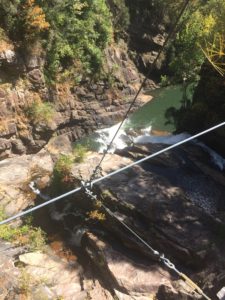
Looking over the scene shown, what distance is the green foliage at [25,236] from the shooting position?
1223 cm

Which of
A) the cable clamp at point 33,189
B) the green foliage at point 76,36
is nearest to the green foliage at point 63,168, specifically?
the cable clamp at point 33,189

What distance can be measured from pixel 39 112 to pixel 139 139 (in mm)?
6273

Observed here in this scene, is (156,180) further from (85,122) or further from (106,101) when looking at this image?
(106,101)

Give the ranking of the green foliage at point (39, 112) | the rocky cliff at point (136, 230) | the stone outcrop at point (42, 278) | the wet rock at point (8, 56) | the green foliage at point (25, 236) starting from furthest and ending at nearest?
1. the green foliage at point (39, 112)
2. the wet rock at point (8, 56)
3. the green foliage at point (25, 236)
4. the rocky cliff at point (136, 230)
5. the stone outcrop at point (42, 278)

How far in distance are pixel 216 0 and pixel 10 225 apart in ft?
89.3

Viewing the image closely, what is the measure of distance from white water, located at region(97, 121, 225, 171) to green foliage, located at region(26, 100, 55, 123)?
423 cm

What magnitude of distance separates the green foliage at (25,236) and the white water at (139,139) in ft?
24.8

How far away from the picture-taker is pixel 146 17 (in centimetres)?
3384

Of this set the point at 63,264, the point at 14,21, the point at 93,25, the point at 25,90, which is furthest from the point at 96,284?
the point at 93,25

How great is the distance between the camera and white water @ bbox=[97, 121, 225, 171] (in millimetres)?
16328

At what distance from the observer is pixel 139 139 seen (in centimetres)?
2097

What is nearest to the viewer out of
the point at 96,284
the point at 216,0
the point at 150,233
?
the point at 96,284

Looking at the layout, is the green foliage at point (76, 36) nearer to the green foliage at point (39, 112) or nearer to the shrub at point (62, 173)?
the green foliage at point (39, 112)

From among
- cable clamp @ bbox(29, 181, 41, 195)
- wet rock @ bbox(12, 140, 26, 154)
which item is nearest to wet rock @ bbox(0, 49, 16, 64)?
wet rock @ bbox(12, 140, 26, 154)
